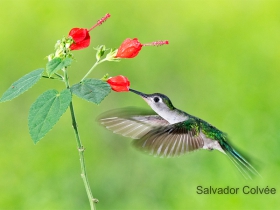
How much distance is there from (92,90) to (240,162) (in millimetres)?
734

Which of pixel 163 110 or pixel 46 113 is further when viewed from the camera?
pixel 163 110

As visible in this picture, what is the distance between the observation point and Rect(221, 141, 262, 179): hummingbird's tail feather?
1420 millimetres

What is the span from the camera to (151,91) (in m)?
3.68

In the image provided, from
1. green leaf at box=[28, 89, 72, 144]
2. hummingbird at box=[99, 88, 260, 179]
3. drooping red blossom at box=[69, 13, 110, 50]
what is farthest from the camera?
hummingbird at box=[99, 88, 260, 179]

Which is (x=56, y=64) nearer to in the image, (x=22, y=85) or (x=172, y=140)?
(x=22, y=85)

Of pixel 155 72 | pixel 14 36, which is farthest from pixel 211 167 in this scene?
pixel 14 36

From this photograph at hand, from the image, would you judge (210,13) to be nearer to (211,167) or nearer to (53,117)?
(211,167)

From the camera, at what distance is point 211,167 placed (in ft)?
10.4

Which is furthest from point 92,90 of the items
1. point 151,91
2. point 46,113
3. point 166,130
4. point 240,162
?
point 151,91

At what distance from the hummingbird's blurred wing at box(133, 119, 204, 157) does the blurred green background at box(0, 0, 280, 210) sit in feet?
3.99

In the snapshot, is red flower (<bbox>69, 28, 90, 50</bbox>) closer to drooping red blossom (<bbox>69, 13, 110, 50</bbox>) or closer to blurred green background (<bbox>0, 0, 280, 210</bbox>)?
drooping red blossom (<bbox>69, 13, 110, 50</bbox>)

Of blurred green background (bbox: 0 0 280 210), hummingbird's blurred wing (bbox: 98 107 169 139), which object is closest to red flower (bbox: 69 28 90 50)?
hummingbird's blurred wing (bbox: 98 107 169 139)

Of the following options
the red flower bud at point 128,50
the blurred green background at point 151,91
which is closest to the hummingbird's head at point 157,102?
the red flower bud at point 128,50

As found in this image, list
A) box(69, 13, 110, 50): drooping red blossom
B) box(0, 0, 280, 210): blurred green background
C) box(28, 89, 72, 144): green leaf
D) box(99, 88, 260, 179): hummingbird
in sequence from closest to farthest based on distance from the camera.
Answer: box(28, 89, 72, 144): green leaf → box(69, 13, 110, 50): drooping red blossom → box(99, 88, 260, 179): hummingbird → box(0, 0, 280, 210): blurred green background
